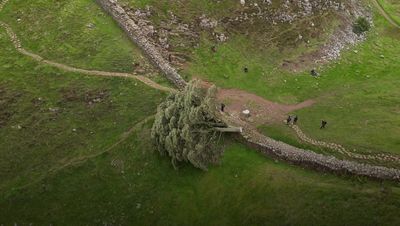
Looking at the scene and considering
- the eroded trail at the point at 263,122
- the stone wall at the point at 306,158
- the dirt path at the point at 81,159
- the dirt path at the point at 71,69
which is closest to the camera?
the stone wall at the point at 306,158

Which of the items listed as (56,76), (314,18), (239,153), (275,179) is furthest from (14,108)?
(314,18)

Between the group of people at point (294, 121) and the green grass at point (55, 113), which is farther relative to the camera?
the group of people at point (294, 121)

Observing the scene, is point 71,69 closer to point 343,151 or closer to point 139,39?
point 139,39

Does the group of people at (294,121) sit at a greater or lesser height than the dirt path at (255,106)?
greater

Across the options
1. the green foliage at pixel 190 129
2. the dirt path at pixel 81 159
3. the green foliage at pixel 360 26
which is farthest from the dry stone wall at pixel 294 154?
the green foliage at pixel 360 26

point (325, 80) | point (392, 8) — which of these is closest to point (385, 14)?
point (392, 8)

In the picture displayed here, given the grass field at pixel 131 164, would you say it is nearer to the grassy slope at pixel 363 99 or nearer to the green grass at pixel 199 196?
the green grass at pixel 199 196

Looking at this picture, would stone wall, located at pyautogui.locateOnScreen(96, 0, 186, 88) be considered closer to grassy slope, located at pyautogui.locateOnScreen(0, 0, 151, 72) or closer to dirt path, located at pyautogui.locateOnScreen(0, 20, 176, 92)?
grassy slope, located at pyautogui.locateOnScreen(0, 0, 151, 72)
